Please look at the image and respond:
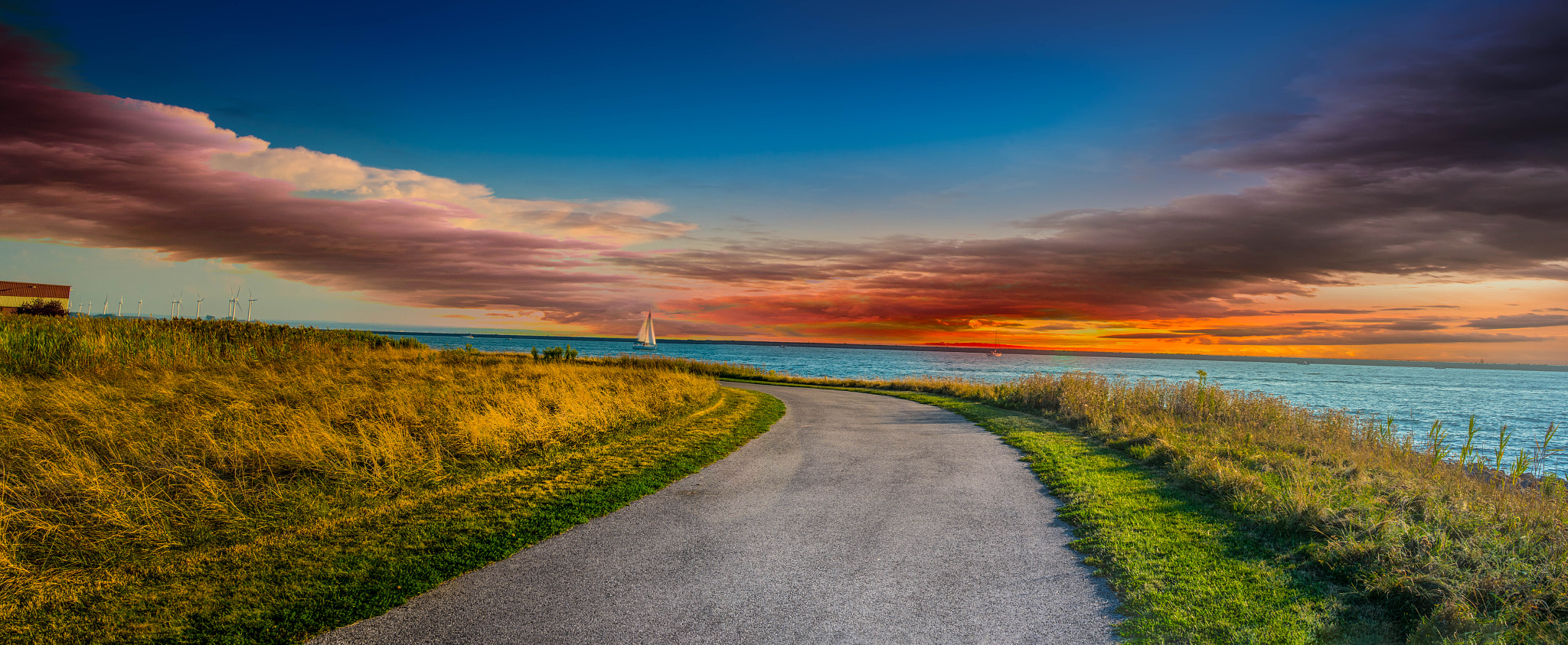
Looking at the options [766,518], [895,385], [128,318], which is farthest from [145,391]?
[895,385]

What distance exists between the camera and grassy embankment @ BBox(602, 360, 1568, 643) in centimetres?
503

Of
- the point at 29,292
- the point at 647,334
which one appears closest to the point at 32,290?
the point at 29,292

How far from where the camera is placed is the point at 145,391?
39.4 ft

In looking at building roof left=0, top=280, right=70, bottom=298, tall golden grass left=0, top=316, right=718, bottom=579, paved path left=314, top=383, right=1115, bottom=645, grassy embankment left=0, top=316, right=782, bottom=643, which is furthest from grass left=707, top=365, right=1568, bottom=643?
building roof left=0, top=280, right=70, bottom=298

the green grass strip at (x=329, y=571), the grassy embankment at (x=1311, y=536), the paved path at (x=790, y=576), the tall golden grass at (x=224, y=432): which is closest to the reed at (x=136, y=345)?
the tall golden grass at (x=224, y=432)

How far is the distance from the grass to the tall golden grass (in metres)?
8.79

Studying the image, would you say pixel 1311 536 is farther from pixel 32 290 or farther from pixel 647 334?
pixel 32 290

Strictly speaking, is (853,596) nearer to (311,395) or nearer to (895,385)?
(311,395)

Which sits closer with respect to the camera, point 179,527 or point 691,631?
point 691,631

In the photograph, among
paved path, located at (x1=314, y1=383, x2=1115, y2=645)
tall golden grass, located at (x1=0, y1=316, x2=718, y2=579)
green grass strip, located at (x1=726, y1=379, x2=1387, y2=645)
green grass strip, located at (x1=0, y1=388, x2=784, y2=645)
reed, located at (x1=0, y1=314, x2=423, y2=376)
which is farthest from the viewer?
reed, located at (x1=0, y1=314, x2=423, y2=376)

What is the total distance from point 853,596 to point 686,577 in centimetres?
144

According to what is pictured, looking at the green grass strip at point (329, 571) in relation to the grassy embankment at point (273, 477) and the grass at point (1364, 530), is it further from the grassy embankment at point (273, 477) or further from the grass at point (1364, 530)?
the grass at point (1364, 530)

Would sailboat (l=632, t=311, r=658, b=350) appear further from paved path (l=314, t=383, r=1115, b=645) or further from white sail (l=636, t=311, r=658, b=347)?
paved path (l=314, t=383, r=1115, b=645)

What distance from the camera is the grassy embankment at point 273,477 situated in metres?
5.02
